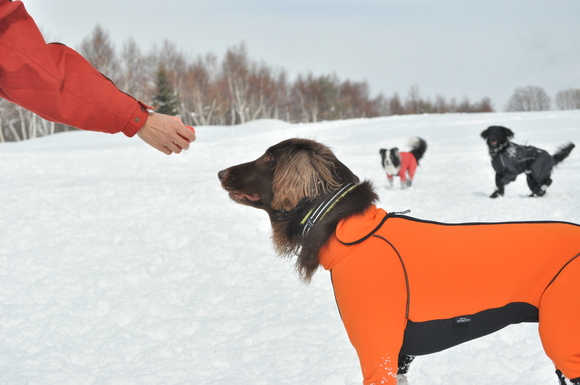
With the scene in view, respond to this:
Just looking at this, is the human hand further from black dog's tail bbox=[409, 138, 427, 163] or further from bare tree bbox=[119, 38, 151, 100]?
bare tree bbox=[119, 38, 151, 100]

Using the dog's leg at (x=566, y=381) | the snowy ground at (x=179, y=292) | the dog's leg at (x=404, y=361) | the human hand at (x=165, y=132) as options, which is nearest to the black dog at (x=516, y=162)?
the snowy ground at (x=179, y=292)

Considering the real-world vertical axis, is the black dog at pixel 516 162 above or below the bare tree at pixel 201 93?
below

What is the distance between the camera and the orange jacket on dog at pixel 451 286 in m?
2.29

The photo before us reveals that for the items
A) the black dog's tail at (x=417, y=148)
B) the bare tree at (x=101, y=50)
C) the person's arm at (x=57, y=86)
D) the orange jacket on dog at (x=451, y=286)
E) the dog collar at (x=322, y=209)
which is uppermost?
the bare tree at (x=101, y=50)

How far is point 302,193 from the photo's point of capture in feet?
8.80

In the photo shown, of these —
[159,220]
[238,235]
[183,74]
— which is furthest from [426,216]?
[183,74]

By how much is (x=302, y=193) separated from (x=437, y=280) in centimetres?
90

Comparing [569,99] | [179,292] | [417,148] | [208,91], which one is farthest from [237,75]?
[569,99]

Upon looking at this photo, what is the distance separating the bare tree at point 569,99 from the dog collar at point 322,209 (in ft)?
384

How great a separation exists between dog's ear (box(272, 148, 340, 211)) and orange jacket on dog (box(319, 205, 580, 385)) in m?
0.32

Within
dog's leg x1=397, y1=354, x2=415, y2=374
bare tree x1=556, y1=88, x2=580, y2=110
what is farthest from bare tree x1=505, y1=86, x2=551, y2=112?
dog's leg x1=397, y1=354, x2=415, y2=374

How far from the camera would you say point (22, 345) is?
4496mm

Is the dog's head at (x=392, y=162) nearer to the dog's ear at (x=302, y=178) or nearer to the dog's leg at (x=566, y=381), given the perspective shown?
the dog's ear at (x=302, y=178)

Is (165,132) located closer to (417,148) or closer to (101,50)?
(417,148)
